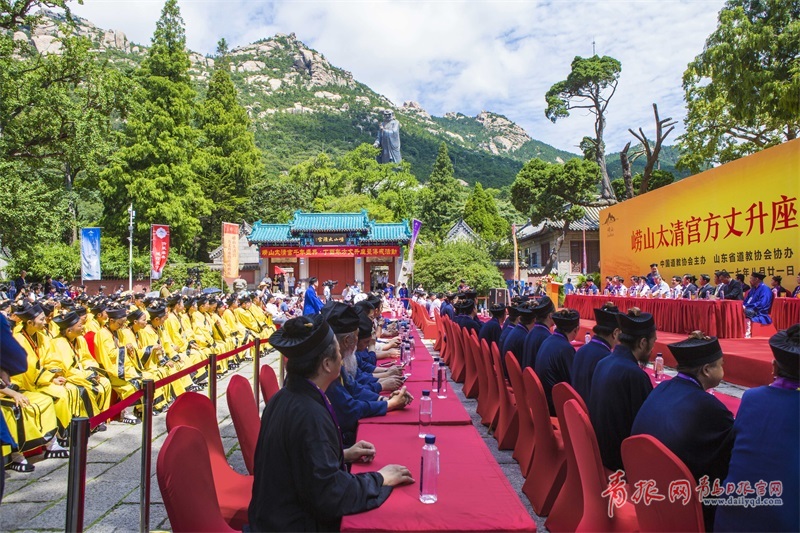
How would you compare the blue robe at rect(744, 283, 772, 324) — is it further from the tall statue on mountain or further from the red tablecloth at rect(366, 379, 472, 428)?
the tall statue on mountain

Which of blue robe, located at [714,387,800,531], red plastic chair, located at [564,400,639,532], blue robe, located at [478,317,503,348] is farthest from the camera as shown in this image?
blue robe, located at [478,317,503,348]

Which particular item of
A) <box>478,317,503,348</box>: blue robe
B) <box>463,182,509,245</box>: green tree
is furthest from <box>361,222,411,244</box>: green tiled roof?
<box>478,317,503,348</box>: blue robe

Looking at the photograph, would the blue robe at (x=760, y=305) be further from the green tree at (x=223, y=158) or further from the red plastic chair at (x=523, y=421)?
the green tree at (x=223, y=158)

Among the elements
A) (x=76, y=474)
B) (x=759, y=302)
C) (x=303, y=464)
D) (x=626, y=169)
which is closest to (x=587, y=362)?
(x=303, y=464)

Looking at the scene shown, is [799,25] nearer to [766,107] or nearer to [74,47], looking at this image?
[766,107]

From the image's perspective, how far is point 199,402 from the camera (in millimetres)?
2639

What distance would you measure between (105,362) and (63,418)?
39.5 inches

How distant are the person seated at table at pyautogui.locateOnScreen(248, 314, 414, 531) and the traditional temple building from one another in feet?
86.9

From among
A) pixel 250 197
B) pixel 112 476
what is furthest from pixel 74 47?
pixel 250 197

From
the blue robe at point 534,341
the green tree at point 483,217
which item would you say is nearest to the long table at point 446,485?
the blue robe at point 534,341

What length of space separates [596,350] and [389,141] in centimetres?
7547

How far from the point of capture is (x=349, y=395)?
3127 millimetres

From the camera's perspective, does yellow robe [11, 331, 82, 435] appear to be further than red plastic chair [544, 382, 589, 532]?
Yes

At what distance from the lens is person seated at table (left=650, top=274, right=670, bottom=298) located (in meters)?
12.1
